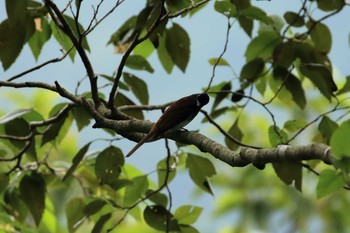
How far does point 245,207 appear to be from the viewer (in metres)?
13.1

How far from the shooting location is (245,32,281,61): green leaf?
261 cm

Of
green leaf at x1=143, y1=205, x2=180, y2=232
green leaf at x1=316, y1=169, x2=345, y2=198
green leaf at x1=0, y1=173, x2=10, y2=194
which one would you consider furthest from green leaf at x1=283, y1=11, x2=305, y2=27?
green leaf at x1=316, y1=169, x2=345, y2=198

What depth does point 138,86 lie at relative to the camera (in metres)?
2.54

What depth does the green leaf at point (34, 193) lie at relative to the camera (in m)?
2.46

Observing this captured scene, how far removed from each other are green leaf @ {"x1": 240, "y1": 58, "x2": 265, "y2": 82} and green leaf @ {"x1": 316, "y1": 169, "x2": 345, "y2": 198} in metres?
1.45

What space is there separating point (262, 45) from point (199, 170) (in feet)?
1.80

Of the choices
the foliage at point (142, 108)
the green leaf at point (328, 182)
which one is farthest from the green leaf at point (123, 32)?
the green leaf at point (328, 182)

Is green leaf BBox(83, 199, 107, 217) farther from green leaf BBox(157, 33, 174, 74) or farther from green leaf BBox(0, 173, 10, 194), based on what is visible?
green leaf BBox(157, 33, 174, 74)

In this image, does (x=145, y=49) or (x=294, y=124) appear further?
(x=145, y=49)

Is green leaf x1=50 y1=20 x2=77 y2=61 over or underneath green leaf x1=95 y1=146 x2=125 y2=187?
over

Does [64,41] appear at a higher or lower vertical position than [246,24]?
higher

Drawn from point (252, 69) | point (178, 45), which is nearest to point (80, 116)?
point (178, 45)

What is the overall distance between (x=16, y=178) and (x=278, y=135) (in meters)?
1.13

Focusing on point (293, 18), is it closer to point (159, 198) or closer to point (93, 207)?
point (159, 198)
